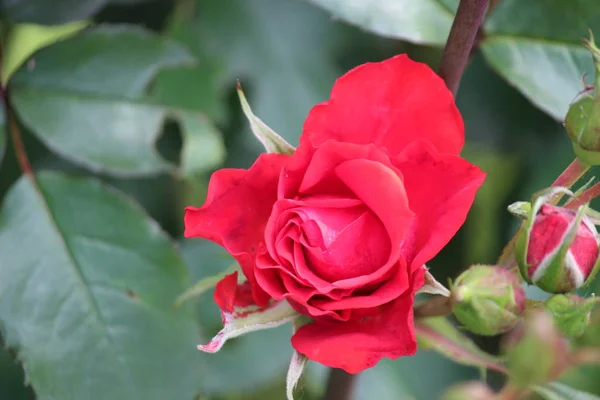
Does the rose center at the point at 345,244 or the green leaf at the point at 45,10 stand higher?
the rose center at the point at 345,244

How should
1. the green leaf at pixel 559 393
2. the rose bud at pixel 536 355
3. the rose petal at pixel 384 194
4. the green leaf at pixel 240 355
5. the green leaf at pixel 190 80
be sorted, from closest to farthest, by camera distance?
the rose bud at pixel 536 355 < the rose petal at pixel 384 194 < the green leaf at pixel 559 393 < the green leaf at pixel 190 80 < the green leaf at pixel 240 355

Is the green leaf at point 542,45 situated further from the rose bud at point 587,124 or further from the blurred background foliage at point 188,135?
the rose bud at point 587,124

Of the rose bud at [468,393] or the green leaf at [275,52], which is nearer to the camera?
the rose bud at [468,393]

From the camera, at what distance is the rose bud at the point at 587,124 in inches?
18.3

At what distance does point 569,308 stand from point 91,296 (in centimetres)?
47

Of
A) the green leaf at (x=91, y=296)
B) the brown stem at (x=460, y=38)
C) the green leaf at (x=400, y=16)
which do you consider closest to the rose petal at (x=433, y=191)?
the brown stem at (x=460, y=38)

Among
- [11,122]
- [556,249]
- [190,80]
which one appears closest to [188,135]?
[190,80]

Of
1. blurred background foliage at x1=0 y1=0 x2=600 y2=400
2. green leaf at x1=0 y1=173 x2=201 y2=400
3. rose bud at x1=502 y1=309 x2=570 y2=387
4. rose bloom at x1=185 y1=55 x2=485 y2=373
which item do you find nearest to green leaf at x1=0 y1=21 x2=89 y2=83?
blurred background foliage at x1=0 y1=0 x2=600 y2=400

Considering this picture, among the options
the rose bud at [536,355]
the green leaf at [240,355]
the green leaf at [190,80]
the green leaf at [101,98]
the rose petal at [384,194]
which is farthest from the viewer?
the green leaf at [240,355]

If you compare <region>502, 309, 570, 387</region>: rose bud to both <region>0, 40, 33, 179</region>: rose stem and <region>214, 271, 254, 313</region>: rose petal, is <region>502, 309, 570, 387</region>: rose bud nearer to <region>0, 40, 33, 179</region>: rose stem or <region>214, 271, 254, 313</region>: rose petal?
<region>214, 271, 254, 313</region>: rose petal

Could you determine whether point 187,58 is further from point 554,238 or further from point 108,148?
point 554,238

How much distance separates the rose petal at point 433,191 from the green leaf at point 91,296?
33cm

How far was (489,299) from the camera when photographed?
46cm

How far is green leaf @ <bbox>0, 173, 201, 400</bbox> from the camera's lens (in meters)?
0.67
